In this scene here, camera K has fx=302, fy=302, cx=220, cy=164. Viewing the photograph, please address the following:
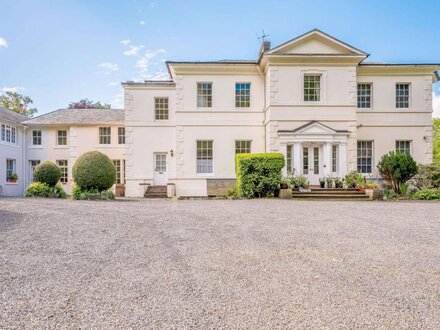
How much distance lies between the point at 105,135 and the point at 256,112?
37.1ft

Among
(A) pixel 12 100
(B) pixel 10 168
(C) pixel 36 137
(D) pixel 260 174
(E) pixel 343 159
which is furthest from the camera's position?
(A) pixel 12 100

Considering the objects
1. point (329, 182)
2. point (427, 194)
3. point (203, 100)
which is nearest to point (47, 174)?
point (203, 100)

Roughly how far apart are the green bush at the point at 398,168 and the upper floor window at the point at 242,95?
26.2ft

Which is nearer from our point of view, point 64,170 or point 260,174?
point 260,174

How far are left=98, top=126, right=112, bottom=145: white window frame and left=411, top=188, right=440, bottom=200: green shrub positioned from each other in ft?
62.3

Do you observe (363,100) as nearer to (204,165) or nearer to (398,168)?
(398,168)

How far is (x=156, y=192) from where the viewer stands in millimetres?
17438

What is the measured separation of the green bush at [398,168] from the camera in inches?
573

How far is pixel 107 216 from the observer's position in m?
8.60

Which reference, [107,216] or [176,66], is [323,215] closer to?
[107,216]

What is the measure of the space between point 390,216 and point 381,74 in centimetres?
1191

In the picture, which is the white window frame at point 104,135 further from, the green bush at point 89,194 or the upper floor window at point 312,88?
the upper floor window at point 312,88

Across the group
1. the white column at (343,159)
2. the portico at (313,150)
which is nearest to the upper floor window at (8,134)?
the portico at (313,150)

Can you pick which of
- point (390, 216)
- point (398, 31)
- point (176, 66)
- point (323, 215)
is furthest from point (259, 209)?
point (176, 66)
